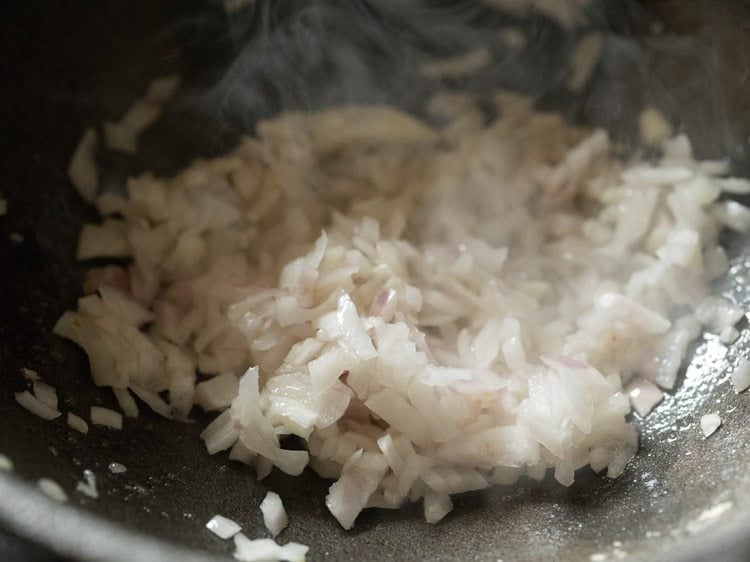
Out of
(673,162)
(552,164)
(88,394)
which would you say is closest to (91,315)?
(88,394)

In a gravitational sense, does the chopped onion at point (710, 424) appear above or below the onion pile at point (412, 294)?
below

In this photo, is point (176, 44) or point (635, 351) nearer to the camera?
point (635, 351)

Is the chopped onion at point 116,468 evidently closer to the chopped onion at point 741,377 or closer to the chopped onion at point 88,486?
the chopped onion at point 88,486

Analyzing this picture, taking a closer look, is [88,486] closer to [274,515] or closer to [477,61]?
[274,515]

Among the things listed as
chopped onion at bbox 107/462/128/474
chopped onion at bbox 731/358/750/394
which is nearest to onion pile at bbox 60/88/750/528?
chopped onion at bbox 731/358/750/394


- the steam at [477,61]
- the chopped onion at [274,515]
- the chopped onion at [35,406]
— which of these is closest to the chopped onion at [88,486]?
the chopped onion at [35,406]

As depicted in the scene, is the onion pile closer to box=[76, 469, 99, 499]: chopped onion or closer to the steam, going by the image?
the steam

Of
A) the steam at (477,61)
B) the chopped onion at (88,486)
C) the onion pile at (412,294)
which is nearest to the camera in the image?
the chopped onion at (88,486)

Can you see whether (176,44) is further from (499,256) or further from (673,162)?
(673,162)
